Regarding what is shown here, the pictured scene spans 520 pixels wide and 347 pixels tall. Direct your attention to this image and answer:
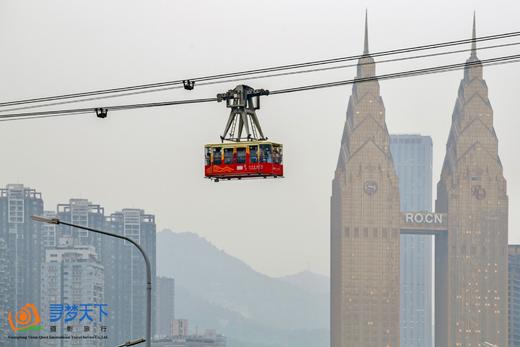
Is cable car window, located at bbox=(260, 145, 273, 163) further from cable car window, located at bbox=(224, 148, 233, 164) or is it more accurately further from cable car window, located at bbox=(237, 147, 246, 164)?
cable car window, located at bbox=(224, 148, 233, 164)

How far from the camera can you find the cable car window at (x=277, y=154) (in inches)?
2003

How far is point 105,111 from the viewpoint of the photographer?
53594 mm

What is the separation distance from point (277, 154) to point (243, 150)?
162cm

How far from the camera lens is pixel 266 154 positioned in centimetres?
5025

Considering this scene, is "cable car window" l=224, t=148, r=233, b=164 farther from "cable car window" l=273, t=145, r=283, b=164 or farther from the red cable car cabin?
"cable car window" l=273, t=145, r=283, b=164

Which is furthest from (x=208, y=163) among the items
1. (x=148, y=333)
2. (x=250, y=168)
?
(x=148, y=333)

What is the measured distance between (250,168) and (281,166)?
2.03m

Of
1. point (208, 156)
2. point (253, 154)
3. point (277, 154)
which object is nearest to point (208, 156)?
point (208, 156)

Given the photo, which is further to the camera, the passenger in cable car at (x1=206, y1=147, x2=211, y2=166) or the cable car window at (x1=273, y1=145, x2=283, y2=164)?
the passenger in cable car at (x1=206, y1=147, x2=211, y2=166)

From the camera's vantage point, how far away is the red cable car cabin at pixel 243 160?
165ft

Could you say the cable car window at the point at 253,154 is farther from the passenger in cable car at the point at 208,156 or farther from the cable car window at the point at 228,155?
the passenger in cable car at the point at 208,156

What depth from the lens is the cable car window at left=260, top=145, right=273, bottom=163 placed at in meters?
50.1

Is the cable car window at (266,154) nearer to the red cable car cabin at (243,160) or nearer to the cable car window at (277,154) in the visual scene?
the red cable car cabin at (243,160)

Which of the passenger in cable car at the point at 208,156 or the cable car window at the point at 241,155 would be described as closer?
the cable car window at the point at 241,155
